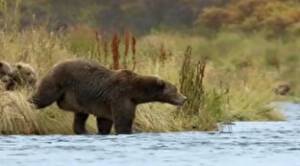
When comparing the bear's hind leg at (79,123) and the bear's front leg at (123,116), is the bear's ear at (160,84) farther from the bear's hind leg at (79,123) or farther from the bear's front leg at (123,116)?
the bear's hind leg at (79,123)

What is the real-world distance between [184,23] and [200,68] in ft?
129

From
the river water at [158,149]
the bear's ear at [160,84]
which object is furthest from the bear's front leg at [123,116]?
the bear's ear at [160,84]

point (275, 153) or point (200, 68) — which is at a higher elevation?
point (200, 68)

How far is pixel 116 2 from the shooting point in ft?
212

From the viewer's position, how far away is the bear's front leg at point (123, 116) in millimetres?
19406

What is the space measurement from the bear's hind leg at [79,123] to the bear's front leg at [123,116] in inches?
22.4

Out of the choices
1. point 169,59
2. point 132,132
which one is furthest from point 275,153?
point 169,59

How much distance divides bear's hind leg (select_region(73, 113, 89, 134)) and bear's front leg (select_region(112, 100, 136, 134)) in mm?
570

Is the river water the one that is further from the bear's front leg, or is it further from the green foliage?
the green foliage

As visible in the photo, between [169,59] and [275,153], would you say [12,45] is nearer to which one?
[169,59]

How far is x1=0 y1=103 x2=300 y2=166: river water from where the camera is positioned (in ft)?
50.1

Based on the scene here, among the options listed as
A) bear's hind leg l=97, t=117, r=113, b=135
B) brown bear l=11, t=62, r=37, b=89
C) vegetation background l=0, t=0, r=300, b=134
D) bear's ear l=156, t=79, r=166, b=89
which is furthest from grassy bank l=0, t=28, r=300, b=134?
bear's ear l=156, t=79, r=166, b=89

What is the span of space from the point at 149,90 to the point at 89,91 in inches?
36.5

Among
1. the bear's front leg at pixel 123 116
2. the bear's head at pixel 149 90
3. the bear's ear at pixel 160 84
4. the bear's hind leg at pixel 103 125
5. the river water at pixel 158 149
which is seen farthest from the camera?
the bear's ear at pixel 160 84
